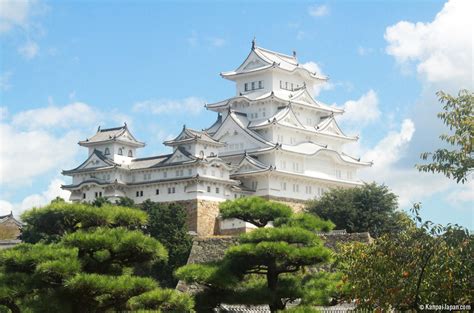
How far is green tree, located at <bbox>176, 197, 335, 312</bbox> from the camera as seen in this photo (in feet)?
57.1

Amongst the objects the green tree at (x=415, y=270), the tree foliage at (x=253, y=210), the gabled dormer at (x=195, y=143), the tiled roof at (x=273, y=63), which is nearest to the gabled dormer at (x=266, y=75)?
the tiled roof at (x=273, y=63)

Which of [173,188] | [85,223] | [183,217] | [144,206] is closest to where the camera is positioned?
[85,223]

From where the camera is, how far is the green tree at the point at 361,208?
1662 inches

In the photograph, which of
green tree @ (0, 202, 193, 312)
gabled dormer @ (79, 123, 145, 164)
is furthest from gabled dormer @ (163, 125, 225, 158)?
green tree @ (0, 202, 193, 312)

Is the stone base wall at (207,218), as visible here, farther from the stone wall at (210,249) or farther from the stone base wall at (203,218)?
the stone wall at (210,249)

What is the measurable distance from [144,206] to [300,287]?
1041 inches

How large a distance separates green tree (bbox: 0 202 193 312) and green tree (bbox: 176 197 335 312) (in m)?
1.18

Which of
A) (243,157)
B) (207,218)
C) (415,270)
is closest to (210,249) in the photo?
(415,270)

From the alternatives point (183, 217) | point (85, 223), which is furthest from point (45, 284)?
point (183, 217)

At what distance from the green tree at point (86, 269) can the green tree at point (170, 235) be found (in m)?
17.2

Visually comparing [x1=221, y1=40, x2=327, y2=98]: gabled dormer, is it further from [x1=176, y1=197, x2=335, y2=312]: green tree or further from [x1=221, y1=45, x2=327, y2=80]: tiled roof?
[x1=176, y1=197, x2=335, y2=312]: green tree

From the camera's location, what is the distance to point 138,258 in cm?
1702

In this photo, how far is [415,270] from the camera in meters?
12.6

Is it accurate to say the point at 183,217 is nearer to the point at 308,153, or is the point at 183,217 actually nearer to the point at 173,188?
the point at 173,188
